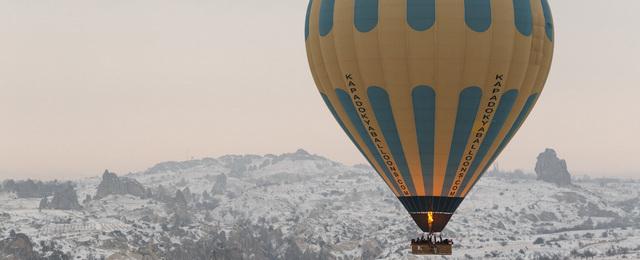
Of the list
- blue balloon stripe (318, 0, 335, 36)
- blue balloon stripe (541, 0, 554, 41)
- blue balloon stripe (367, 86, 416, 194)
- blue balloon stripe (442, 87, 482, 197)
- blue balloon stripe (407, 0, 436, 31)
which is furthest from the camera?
blue balloon stripe (541, 0, 554, 41)

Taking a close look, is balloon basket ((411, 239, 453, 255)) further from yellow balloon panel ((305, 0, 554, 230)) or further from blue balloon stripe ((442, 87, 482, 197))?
blue balloon stripe ((442, 87, 482, 197))

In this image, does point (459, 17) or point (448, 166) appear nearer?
point (459, 17)

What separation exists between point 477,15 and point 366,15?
305 inches

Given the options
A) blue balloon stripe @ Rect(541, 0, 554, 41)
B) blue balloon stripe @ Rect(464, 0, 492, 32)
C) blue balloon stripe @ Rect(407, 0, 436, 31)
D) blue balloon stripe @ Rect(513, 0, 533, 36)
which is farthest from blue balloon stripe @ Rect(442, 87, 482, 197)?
blue balloon stripe @ Rect(541, 0, 554, 41)

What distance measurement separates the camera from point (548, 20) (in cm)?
7131

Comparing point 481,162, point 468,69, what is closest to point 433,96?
point 468,69

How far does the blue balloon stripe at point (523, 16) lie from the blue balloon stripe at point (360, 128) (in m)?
13.6

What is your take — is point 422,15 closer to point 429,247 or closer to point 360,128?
point 360,128

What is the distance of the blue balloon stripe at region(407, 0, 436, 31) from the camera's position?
6600cm

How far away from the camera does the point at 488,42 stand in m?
67.1

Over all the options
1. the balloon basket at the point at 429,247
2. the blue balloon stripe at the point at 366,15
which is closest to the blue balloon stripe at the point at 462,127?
the balloon basket at the point at 429,247

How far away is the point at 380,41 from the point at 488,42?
7564 mm

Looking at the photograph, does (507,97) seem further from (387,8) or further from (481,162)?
(387,8)

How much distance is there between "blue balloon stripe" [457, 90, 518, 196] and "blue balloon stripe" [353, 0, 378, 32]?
440 inches
